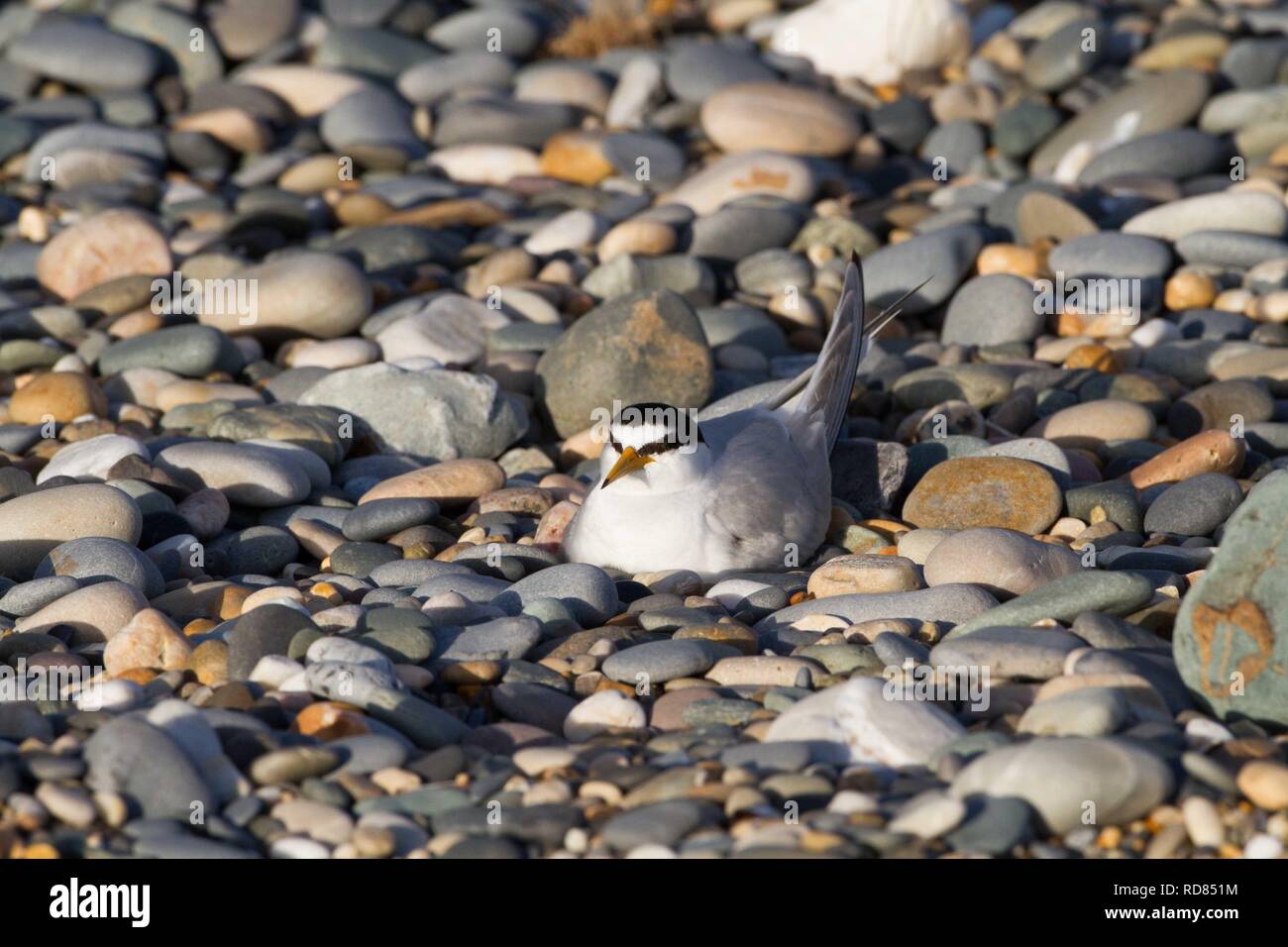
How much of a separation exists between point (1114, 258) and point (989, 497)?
2.87 m

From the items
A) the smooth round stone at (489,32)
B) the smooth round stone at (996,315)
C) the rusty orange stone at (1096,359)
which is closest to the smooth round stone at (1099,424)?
the rusty orange stone at (1096,359)

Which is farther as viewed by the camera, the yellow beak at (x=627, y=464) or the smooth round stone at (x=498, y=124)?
the smooth round stone at (x=498, y=124)

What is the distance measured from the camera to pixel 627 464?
5520 millimetres

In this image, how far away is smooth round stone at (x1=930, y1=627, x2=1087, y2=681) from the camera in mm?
4320

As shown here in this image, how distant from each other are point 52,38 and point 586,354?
21.3ft

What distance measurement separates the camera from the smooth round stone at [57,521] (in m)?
5.55

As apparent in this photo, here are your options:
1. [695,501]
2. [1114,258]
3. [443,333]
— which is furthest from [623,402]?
[1114,258]

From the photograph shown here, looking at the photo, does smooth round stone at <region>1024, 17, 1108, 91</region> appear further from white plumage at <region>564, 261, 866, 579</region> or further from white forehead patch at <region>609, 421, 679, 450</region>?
white forehead patch at <region>609, 421, 679, 450</region>

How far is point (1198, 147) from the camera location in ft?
31.9

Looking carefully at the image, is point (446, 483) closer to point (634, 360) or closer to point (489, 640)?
point (634, 360)

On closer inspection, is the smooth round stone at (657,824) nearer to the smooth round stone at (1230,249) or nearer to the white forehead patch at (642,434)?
the white forehead patch at (642,434)

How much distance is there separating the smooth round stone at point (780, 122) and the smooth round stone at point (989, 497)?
477cm
